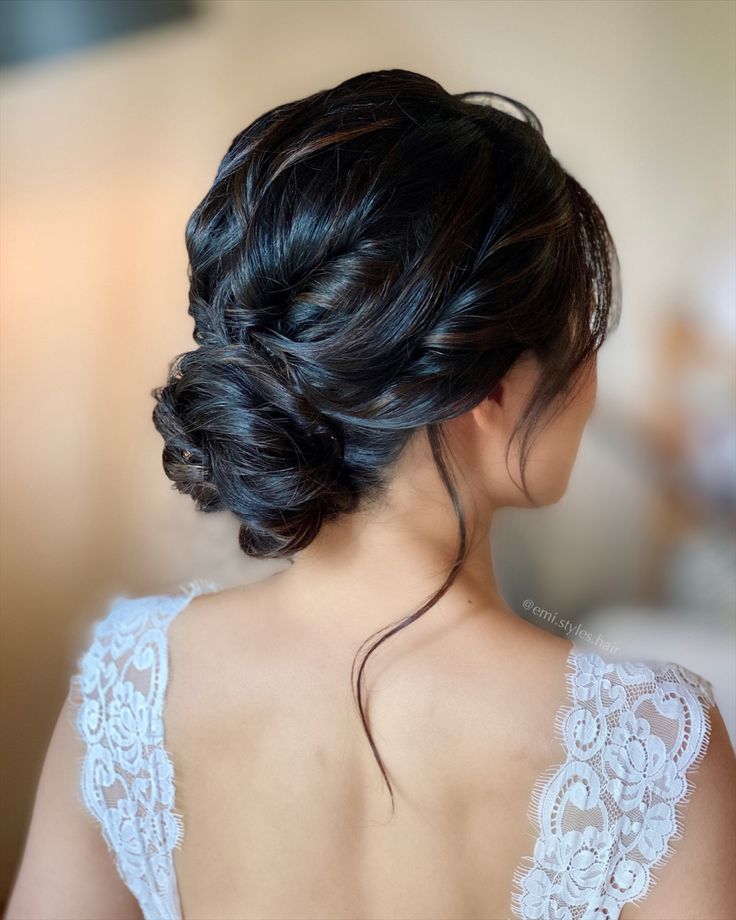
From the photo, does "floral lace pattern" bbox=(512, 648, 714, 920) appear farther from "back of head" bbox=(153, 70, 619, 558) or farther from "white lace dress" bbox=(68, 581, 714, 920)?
"back of head" bbox=(153, 70, 619, 558)

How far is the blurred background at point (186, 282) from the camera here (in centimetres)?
109

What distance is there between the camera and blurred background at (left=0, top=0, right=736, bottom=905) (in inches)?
42.8

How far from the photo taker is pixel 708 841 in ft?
2.27

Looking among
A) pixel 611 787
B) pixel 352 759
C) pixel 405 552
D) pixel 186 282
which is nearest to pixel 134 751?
pixel 352 759

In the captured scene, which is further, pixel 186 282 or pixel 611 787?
pixel 186 282

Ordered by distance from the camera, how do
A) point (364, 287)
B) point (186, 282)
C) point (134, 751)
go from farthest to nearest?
point (186, 282) → point (134, 751) → point (364, 287)

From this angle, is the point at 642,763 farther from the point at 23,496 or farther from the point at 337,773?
the point at 23,496

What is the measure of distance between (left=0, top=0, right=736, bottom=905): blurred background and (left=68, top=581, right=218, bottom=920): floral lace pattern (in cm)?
41

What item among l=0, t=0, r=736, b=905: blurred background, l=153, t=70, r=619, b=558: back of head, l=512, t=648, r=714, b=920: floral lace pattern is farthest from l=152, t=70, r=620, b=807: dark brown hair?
l=0, t=0, r=736, b=905: blurred background

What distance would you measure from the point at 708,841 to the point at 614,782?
0.29ft

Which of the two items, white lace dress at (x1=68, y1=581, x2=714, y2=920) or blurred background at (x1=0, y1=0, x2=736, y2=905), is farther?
blurred background at (x1=0, y1=0, x2=736, y2=905)

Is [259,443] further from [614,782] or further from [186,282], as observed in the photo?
[186,282]

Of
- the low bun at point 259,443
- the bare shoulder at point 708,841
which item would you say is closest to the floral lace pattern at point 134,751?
the low bun at point 259,443

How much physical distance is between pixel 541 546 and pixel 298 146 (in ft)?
2.48
